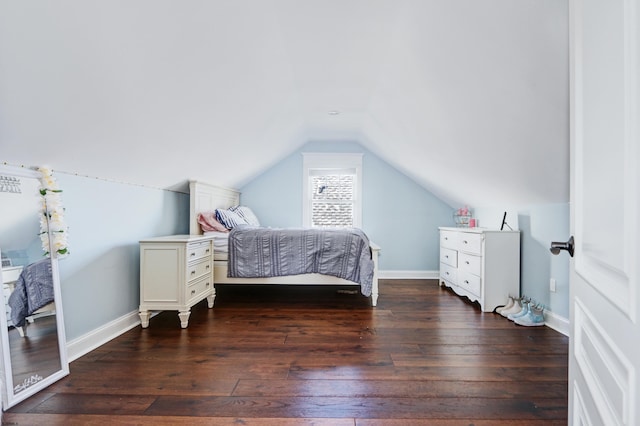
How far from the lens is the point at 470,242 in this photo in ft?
11.4

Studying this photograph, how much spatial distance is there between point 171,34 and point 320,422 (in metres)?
2.09

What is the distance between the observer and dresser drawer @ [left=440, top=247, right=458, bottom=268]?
388 centimetres

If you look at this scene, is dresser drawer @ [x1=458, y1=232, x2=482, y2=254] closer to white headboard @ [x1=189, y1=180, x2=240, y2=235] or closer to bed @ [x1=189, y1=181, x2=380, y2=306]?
bed @ [x1=189, y1=181, x2=380, y2=306]

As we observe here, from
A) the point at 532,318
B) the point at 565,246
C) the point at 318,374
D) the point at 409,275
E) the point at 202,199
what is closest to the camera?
the point at 565,246

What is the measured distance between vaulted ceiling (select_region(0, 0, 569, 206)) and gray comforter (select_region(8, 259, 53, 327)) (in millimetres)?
609

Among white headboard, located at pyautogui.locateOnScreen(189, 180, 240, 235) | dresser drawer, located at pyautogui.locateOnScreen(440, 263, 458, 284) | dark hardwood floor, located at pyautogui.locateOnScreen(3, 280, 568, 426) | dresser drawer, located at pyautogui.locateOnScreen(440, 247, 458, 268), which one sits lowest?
dark hardwood floor, located at pyautogui.locateOnScreen(3, 280, 568, 426)

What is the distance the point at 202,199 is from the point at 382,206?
2.70 meters

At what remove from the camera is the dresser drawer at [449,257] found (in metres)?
3.88

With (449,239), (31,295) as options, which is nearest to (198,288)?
(31,295)

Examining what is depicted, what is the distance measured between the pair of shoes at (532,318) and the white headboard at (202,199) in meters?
3.39

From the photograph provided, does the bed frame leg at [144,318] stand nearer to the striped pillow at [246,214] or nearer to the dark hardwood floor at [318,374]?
the dark hardwood floor at [318,374]

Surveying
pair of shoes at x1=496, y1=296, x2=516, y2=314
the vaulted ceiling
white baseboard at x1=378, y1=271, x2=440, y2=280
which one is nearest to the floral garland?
the vaulted ceiling

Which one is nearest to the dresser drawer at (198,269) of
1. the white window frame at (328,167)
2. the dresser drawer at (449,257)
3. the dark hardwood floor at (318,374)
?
the dark hardwood floor at (318,374)

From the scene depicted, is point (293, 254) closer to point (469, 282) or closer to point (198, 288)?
point (198, 288)
